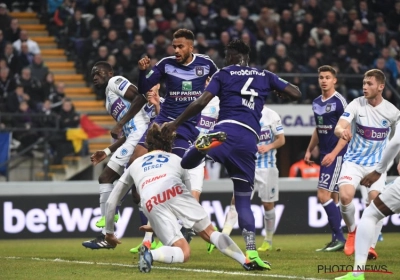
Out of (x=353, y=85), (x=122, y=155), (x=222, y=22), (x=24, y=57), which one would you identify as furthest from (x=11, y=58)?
(x=122, y=155)

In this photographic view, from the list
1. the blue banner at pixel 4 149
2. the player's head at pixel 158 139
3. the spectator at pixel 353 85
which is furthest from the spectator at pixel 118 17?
the player's head at pixel 158 139

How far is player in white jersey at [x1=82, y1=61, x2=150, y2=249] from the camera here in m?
12.9

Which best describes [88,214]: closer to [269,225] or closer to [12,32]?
[269,225]

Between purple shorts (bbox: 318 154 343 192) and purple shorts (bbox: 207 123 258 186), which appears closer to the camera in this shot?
purple shorts (bbox: 207 123 258 186)

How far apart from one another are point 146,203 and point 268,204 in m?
5.56

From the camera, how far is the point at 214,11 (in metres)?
25.5

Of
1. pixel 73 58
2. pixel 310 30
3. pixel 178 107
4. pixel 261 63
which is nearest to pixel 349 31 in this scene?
pixel 310 30

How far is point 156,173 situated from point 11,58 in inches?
500

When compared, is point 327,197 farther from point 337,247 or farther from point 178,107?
point 178,107

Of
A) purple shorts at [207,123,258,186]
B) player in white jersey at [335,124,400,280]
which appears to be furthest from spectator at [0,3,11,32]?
player in white jersey at [335,124,400,280]

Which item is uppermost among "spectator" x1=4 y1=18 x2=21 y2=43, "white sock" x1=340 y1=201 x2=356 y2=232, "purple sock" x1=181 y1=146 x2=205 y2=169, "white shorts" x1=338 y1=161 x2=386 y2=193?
"spectator" x1=4 y1=18 x2=21 y2=43

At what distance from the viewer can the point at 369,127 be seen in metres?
12.8

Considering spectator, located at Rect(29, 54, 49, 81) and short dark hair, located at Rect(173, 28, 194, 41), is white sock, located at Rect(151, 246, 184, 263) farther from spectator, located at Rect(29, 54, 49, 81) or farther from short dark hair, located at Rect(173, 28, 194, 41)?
spectator, located at Rect(29, 54, 49, 81)

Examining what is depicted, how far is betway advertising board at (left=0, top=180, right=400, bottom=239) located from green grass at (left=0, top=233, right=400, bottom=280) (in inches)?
54.3
